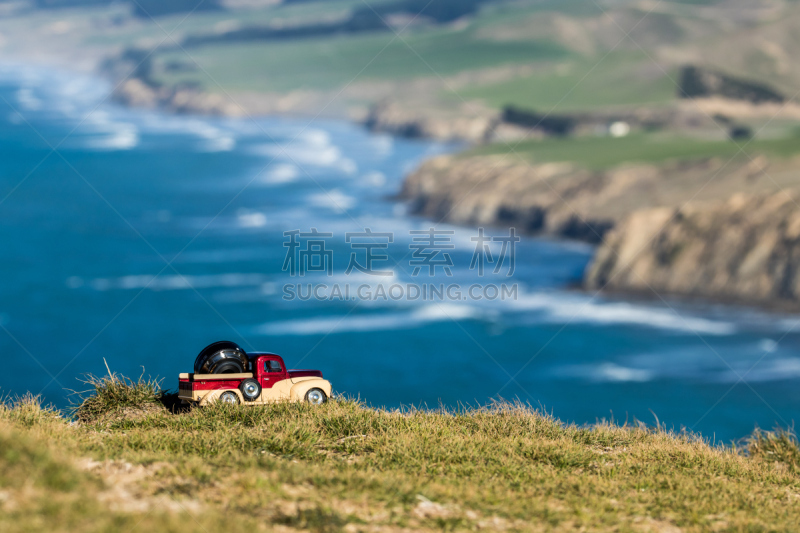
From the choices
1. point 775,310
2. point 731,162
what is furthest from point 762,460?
point 731,162

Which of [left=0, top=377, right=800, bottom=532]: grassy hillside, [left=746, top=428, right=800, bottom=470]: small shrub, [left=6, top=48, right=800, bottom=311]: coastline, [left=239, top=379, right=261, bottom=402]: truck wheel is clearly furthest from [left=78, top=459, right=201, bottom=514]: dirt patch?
[left=6, top=48, right=800, bottom=311]: coastline

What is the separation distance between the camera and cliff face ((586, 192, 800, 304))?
92562 mm

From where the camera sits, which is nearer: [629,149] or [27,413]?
[27,413]

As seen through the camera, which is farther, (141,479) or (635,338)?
(635,338)

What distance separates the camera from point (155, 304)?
108 meters

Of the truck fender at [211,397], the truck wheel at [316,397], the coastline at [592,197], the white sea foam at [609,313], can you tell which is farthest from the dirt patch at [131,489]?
the coastline at [592,197]

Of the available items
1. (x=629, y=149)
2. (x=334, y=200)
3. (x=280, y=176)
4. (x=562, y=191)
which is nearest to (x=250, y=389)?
(x=562, y=191)

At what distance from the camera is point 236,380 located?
16.8 m

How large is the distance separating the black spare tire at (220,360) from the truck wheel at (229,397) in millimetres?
387

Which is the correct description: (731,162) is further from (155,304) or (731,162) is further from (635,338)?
(155,304)

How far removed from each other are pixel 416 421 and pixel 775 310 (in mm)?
81997

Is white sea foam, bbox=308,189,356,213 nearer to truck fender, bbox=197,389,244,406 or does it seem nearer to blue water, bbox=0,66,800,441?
blue water, bbox=0,66,800,441

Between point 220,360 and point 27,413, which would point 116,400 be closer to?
point 27,413

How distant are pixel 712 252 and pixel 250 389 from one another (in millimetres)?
84595
